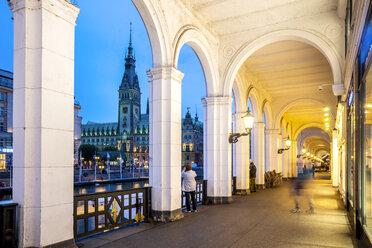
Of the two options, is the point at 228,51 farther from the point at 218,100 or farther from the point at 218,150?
the point at 218,150

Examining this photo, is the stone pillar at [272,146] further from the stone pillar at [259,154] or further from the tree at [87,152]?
the tree at [87,152]

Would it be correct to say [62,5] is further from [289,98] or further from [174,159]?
[289,98]

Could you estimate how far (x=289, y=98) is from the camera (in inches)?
749

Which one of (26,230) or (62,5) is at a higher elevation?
(62,5)

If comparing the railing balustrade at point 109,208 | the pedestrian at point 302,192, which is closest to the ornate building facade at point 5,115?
the pedestrian at point 302,192

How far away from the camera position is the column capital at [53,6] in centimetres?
442

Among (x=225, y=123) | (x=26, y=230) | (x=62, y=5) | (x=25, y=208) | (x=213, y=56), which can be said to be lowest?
(x=26, y=230)

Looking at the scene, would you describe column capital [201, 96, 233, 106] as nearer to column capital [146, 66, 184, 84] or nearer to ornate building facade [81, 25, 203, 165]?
column capital [146, 66, 184, 84]

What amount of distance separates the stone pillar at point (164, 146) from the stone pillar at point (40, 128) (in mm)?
2964

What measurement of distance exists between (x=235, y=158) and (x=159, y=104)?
659 centimetres

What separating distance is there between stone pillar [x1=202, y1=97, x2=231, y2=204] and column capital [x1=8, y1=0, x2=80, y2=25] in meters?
6.24

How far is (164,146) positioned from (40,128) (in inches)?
140

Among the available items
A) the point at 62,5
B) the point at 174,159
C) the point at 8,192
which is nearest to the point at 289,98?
the point at 174,159

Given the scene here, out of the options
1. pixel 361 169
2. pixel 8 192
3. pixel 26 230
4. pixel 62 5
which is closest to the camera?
pixel 26 230
